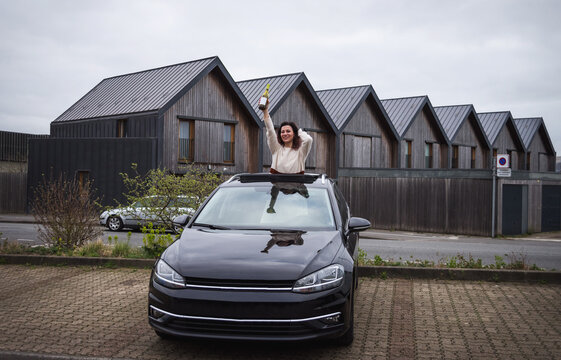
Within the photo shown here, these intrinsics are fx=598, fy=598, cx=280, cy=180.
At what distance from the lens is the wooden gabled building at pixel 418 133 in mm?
38750

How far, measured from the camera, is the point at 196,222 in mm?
6184

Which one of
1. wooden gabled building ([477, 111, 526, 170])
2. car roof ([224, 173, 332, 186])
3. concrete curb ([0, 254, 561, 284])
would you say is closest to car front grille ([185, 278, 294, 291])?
car roof ([224, 173, 332, 186])

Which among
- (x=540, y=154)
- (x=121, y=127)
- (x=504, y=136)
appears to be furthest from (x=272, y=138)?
(x=540, y=154)

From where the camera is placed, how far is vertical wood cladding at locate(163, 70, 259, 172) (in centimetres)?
2788

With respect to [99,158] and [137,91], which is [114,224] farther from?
[137,91]

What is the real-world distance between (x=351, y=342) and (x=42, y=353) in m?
2.68

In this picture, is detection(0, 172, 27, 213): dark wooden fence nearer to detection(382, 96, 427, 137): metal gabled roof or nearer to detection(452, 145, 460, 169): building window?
detection(382, 96, 427, 137): metal gabled roof

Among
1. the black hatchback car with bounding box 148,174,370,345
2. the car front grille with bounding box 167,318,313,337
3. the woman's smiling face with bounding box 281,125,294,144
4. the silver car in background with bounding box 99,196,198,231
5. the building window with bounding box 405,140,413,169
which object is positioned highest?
the building window with bounding box 405,140,413,169

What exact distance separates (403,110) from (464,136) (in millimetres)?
6609

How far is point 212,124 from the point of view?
1163 inches

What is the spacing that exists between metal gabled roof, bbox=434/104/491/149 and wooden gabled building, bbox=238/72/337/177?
11916mm

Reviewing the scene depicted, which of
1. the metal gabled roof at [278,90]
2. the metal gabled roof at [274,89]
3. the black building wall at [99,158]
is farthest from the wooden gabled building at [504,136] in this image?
the black building wall at [99,158]

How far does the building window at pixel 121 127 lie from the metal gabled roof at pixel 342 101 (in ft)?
39.9

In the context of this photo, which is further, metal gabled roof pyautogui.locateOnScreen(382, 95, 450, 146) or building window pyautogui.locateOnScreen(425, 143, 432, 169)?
building window pyautogui.locateOnScreen(425, 143, 432, 169)
